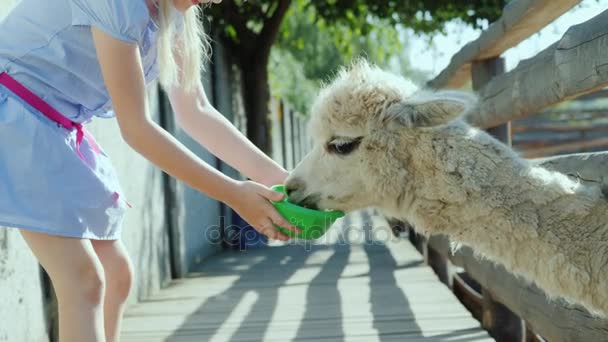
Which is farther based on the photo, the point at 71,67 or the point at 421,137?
the point at 421,137

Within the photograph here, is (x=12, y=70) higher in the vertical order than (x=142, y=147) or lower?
higher

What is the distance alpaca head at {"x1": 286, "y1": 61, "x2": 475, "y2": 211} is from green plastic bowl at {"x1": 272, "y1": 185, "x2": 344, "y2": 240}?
0.28ft

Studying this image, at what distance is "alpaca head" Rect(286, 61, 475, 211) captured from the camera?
2.67 metres

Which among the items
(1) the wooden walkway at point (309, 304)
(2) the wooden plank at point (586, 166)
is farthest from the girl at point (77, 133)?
(1) the wooden walkway at point (309, 304)

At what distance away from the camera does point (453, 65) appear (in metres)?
5.22

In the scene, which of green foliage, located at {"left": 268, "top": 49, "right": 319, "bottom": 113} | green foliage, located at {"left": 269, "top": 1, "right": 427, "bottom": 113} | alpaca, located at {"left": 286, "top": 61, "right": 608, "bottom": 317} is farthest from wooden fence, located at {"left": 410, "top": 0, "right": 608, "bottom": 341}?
green foliage, located at {"left": 268, "top": 49, "right": 319, "bottom": 113}

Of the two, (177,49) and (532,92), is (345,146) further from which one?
(532,92)

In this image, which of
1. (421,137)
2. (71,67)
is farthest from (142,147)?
(421,137)

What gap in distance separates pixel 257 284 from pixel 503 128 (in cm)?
249

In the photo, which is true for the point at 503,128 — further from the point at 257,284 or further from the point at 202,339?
the point at 257,284

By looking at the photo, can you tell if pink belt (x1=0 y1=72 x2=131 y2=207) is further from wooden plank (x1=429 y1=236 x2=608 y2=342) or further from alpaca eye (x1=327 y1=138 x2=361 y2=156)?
wooden plank (x1=429 y1=236 x2=608 y2=342)

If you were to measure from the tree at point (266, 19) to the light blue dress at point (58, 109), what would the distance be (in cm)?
754

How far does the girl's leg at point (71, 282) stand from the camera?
2217 millimetres

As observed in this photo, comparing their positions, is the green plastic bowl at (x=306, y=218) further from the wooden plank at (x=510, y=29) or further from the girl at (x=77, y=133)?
the wooden plank at (x=510, y=29)
